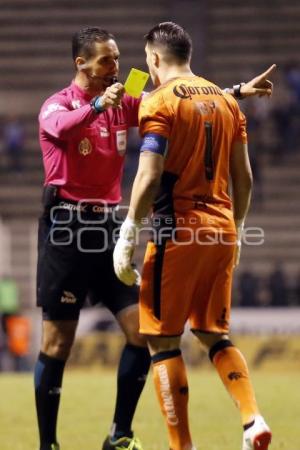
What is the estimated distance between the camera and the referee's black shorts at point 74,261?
6.63 m

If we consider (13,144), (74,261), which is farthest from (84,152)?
(13,144)

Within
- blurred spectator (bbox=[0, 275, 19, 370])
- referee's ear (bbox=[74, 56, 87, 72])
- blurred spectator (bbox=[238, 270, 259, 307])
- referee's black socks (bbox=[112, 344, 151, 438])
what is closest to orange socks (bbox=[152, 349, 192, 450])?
referee's black socks (bbox=[112, 344, 151, 438])

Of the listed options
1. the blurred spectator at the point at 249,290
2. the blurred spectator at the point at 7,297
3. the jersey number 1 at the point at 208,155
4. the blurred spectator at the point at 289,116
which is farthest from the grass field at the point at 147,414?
the blurred spectator at the point at 289,116

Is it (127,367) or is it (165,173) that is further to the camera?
(127,367)

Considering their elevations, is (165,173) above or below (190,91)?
below

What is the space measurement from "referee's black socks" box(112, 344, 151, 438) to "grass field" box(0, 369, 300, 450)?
471 millimetres

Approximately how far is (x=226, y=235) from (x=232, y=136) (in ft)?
1.62

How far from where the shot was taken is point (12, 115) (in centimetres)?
2327

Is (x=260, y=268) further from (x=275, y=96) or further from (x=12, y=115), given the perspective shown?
(x=12, y=115)

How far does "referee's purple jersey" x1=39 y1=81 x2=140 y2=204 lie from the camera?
6.61 m

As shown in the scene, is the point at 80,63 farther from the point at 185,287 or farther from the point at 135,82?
the point at 185,287

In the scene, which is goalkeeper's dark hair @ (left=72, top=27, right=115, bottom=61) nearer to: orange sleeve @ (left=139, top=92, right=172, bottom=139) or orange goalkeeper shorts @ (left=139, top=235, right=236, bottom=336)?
orange sleeve @ (left=139, top=92, right=172, bottom=139)

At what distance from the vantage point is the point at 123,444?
6.68m

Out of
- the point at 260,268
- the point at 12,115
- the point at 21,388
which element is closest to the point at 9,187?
the point at 12,115
